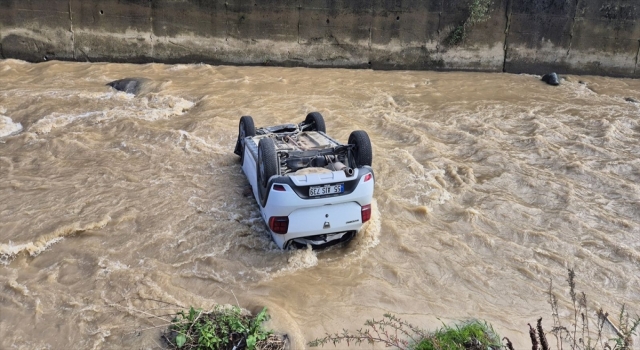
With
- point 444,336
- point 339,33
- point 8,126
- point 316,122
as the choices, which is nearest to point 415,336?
point 444,336

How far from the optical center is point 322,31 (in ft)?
44.3

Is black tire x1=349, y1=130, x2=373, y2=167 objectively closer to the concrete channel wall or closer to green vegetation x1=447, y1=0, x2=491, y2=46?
the concrete channel wall

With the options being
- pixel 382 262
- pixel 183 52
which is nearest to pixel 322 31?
pixel 183 52

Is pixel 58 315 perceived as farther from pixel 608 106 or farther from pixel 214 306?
pixel 608 106

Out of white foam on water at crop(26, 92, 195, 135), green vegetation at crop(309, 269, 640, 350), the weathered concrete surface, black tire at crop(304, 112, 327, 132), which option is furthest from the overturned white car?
the weathered concrete surface

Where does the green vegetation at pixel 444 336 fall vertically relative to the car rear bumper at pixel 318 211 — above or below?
below

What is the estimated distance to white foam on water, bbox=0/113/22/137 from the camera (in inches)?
326

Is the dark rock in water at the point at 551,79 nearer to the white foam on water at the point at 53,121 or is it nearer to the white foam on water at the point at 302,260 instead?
the white foam on water at the point at 302,260

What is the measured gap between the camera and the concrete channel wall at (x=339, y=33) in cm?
1277

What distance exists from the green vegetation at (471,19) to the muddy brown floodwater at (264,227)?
3.92 meters

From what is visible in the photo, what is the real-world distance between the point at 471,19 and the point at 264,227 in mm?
10708

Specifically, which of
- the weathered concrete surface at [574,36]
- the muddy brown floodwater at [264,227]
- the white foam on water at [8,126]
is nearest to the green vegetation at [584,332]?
the muddy brown floodwater at [264,227]

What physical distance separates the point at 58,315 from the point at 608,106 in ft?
38.1

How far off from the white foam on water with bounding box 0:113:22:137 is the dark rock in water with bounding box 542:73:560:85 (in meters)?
12.7
